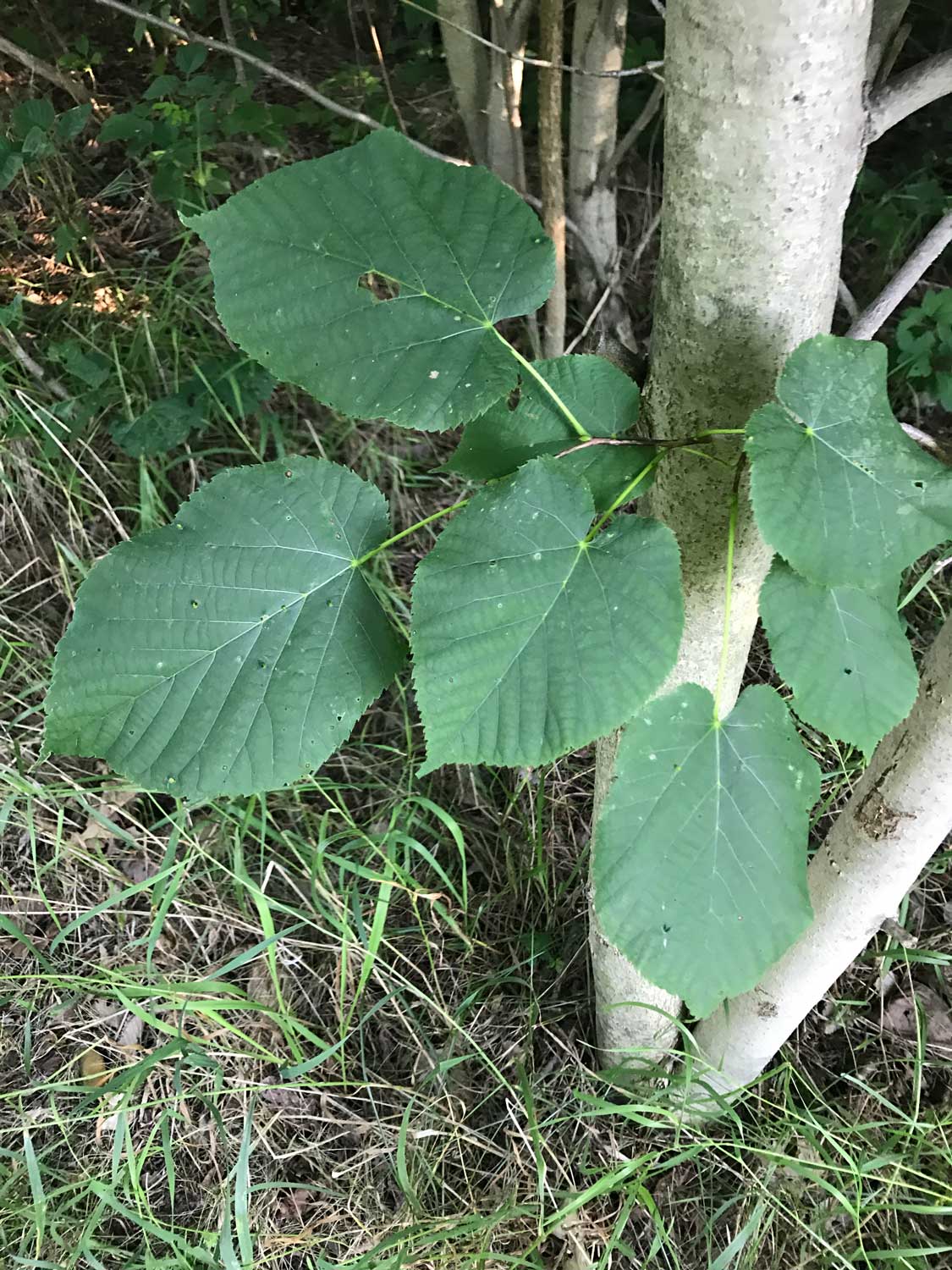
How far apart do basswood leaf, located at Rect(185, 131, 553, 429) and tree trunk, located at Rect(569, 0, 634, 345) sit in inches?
25.5

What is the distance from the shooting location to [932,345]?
1858mm

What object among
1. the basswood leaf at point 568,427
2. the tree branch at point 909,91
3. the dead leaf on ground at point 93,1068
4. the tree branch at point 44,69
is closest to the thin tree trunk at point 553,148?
the basswood leaf at point 568,427

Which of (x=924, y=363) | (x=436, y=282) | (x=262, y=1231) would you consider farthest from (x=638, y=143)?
(x=262, y=1231)

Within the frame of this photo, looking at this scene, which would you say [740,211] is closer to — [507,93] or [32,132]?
[507,93]

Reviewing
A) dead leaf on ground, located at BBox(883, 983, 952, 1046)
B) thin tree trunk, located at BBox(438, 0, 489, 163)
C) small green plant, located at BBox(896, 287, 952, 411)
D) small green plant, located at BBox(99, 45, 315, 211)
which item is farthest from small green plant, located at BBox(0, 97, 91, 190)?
dead leaf on ground, located at BBox(883, 983, 952, 1046)

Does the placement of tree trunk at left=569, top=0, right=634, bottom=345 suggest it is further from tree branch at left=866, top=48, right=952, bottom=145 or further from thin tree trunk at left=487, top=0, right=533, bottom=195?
tree branch at left=866, top=48, right=952, bottom=145

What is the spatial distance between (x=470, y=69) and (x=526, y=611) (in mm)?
1486

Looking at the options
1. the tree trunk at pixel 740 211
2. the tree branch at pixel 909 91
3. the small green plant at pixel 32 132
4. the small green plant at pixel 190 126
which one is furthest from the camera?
the small green plant at pixel 190 126

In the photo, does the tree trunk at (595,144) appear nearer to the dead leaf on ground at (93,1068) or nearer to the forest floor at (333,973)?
the forest floor at (333,973)

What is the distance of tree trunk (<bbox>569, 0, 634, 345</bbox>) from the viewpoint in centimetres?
155

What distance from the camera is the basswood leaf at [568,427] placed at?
786mm

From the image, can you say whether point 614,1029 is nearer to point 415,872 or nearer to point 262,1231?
point 415,872

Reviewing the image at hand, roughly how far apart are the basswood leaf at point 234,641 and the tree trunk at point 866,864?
2.01 feet

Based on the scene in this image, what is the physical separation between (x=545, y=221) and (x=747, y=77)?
3.26ft
